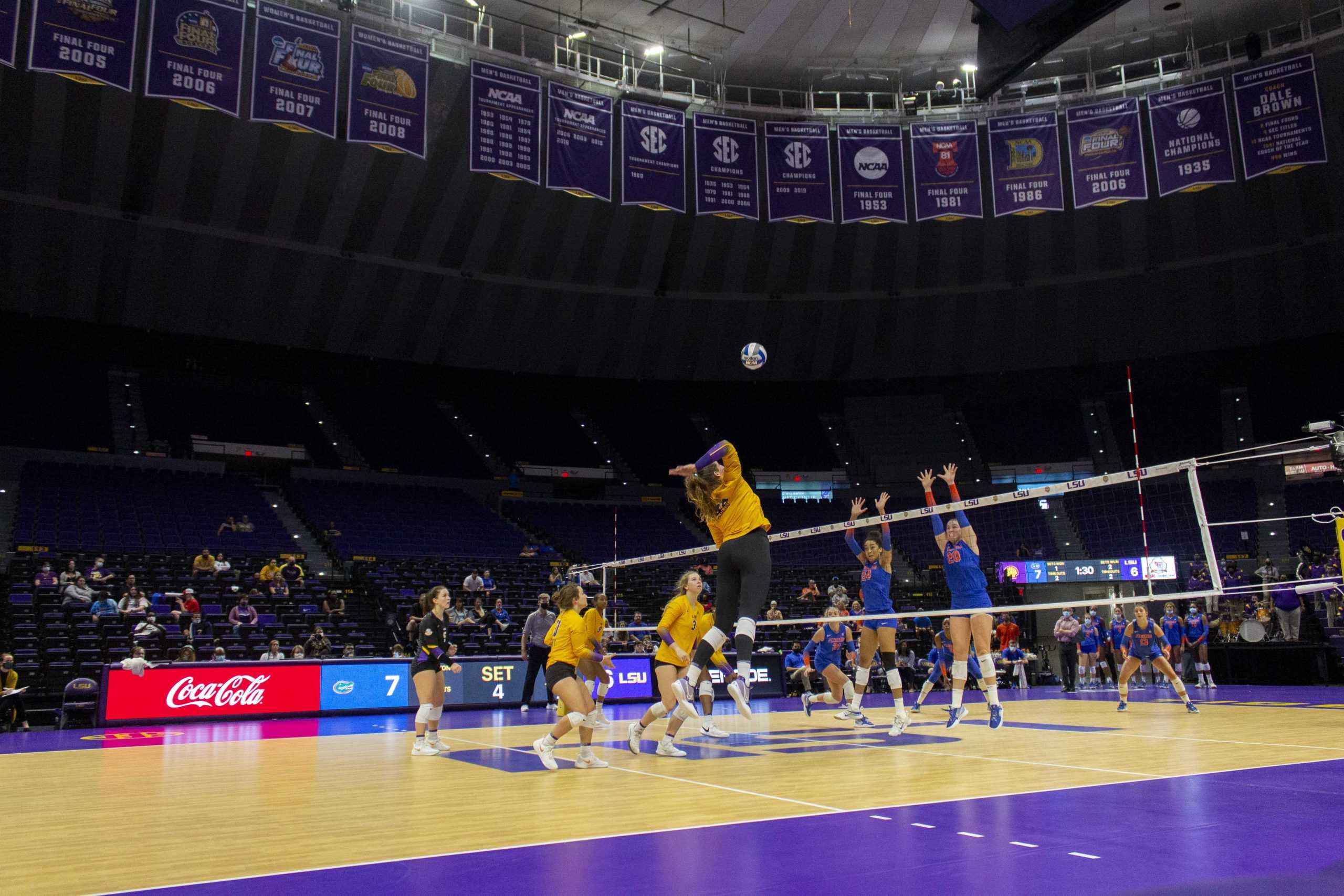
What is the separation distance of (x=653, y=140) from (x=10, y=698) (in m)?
15.7

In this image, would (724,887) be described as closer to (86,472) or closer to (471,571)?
(471,571)

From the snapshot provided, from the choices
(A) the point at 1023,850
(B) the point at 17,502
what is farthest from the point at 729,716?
(B) the point at 17,502

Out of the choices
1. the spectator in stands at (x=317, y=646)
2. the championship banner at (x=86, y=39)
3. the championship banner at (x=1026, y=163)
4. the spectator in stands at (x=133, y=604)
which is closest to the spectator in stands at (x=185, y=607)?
the spectator in stands at (x=133, y=604)

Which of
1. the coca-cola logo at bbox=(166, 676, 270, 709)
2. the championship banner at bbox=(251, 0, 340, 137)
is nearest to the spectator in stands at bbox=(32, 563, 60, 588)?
the coca-cola logo at bbox=(166, 676, 270, 709)

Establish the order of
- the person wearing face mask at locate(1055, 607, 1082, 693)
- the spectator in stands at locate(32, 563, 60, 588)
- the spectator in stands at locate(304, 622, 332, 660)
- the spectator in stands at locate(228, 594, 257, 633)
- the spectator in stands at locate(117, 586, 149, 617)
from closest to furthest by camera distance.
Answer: the spectator in stands at locate(117, 586, 149, 617), the spectator in stands at locate(304, 622, 332, 660), the spectator in stands at locate(32, 563, 60, 588), the spectator in stands at locate(228, 594, 257, 633), the person wearing face mask at locate(1055, 607, 1082, 693)

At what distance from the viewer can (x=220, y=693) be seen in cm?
1531

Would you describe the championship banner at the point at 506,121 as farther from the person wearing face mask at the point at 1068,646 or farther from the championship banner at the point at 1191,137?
the person wearing face mask at the point at 1068,646

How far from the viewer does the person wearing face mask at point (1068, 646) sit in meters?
20.1

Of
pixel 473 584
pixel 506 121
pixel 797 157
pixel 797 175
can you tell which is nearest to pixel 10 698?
pixel 473 584

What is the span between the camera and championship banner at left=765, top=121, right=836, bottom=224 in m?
22.6

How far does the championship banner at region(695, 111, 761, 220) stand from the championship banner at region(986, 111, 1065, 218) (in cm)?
550

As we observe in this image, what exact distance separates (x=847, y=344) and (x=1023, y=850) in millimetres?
29464

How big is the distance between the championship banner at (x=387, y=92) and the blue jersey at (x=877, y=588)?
492 inches

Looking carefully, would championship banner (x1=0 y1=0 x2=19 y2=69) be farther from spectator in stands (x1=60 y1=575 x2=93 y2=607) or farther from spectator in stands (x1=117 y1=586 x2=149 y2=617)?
spectator in stands (x1=60 y1=575 x2=93 y2=607)
